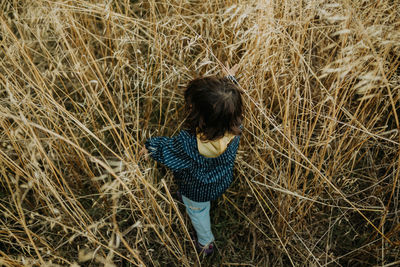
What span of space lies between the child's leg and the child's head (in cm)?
40

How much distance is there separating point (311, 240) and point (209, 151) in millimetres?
652

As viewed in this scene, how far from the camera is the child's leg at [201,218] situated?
53.0 inches

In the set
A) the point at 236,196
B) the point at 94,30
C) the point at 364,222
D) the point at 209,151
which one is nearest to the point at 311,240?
the point at 364,222

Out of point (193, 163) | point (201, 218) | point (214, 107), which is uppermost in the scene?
point (214, 107)

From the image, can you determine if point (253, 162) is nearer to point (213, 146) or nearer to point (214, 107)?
point (213, 146)

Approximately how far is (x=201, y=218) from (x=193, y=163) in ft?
1.03

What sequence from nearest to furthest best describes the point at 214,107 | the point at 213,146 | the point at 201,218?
the point at 214,107 < the point at 213,146 < the point at 201,218

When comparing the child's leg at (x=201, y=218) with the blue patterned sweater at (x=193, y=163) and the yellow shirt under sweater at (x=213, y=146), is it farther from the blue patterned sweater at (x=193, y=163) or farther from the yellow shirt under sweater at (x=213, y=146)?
the yellow shirt under sweater at (x=213, y=146)

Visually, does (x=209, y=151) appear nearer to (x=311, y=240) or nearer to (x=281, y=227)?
(x=281, y=227)

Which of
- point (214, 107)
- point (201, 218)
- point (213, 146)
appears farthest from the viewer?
point (201, 218)

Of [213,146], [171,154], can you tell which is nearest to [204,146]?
[213,146]

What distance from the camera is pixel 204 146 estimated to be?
1.16 meters

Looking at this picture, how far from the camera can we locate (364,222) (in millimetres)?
1363

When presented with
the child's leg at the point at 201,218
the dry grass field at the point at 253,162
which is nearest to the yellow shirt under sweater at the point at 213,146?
the dry grass field at the point at 253,162
